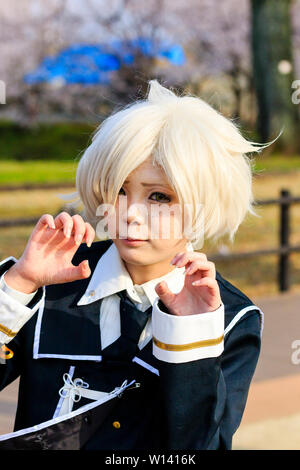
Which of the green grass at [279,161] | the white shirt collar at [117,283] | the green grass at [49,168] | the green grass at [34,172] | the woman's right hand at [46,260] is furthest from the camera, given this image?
the green grass at [279,161]

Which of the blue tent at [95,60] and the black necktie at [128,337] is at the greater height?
the blue tent at [95,60]

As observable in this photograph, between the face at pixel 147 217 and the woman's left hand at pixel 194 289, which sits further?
the face at pixel 147 217

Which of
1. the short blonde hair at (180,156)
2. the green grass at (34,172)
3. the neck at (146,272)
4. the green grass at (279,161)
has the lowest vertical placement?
the neck at (146,272)

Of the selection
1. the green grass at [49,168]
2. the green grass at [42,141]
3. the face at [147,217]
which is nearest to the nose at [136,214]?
the face at [147,217]

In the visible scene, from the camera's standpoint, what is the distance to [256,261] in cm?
845

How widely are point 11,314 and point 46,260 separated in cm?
13

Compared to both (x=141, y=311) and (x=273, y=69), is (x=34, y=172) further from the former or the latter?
(x=141, y=311)

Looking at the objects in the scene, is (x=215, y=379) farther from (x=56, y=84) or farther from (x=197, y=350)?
(x=56, y=84)

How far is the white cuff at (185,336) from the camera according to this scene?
1.45m

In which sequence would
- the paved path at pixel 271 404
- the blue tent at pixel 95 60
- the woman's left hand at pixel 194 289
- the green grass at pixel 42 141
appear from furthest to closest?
1. the blue tent at pixel 95 60
2. the green grass at pixel 42 141
3. the paved path at pixel 271 404
4. the woman's left hand at pixel 194 289

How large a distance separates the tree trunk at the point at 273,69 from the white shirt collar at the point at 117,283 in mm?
14685

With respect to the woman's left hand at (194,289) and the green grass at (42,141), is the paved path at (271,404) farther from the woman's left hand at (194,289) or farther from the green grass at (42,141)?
the green grass at (42,141)

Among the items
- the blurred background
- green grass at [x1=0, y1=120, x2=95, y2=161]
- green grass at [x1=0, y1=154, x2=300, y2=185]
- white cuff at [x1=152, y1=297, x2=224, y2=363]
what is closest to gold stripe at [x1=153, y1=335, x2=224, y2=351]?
white cuff at [x1=152, y1=297, x2=224, y2=363]
